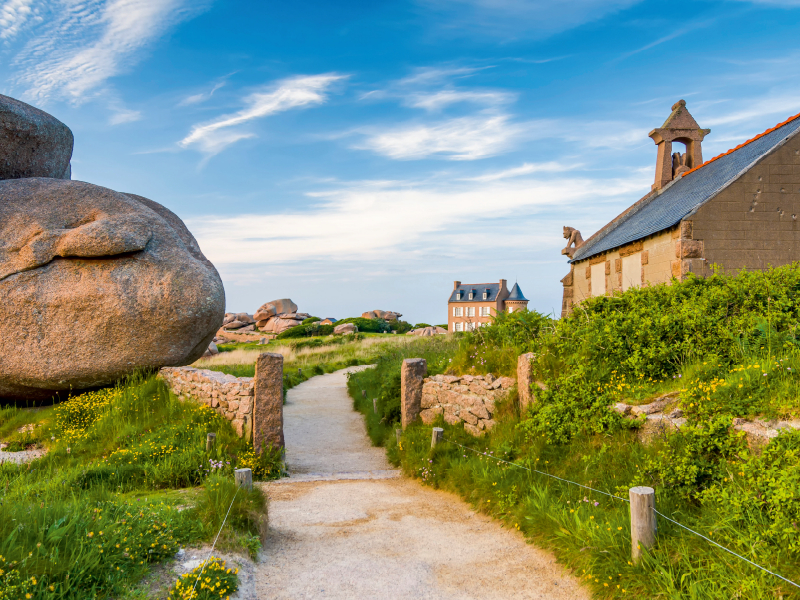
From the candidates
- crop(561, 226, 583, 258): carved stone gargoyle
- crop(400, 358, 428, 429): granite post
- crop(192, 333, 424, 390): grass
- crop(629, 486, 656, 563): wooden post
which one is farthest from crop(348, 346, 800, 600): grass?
crop(561, 226, 583, 258): carved stone gargoyle

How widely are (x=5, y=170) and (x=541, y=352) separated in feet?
46.1

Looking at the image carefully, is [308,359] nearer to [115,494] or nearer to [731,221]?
[731,221]

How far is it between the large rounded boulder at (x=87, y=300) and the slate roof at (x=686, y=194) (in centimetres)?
1353

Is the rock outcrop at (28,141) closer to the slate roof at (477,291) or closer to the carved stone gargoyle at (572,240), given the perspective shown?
the carved stone gargoyle at (572,240)

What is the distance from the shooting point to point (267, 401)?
9.59 metres

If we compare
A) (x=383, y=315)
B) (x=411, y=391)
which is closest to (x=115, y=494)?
(x=411, y=391)

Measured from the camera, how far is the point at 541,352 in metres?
9.05

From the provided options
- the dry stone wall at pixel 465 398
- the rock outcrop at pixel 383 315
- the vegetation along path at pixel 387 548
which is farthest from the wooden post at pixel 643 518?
the rock outcrop at pixel 383 315

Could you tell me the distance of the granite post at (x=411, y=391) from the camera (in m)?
10.3

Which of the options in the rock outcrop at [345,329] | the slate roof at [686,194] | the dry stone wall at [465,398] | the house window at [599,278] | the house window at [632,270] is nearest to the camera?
the dry stone wall at [465,398]

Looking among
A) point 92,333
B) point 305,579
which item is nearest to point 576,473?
point 305,579

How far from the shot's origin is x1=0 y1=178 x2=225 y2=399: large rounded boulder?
11.3 meters

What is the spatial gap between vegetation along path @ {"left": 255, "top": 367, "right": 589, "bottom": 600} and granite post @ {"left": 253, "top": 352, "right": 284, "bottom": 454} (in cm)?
92

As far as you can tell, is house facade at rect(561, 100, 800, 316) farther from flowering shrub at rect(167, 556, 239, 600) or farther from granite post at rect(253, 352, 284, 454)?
flowering shrub at rect(167, 556, 239, 600)
